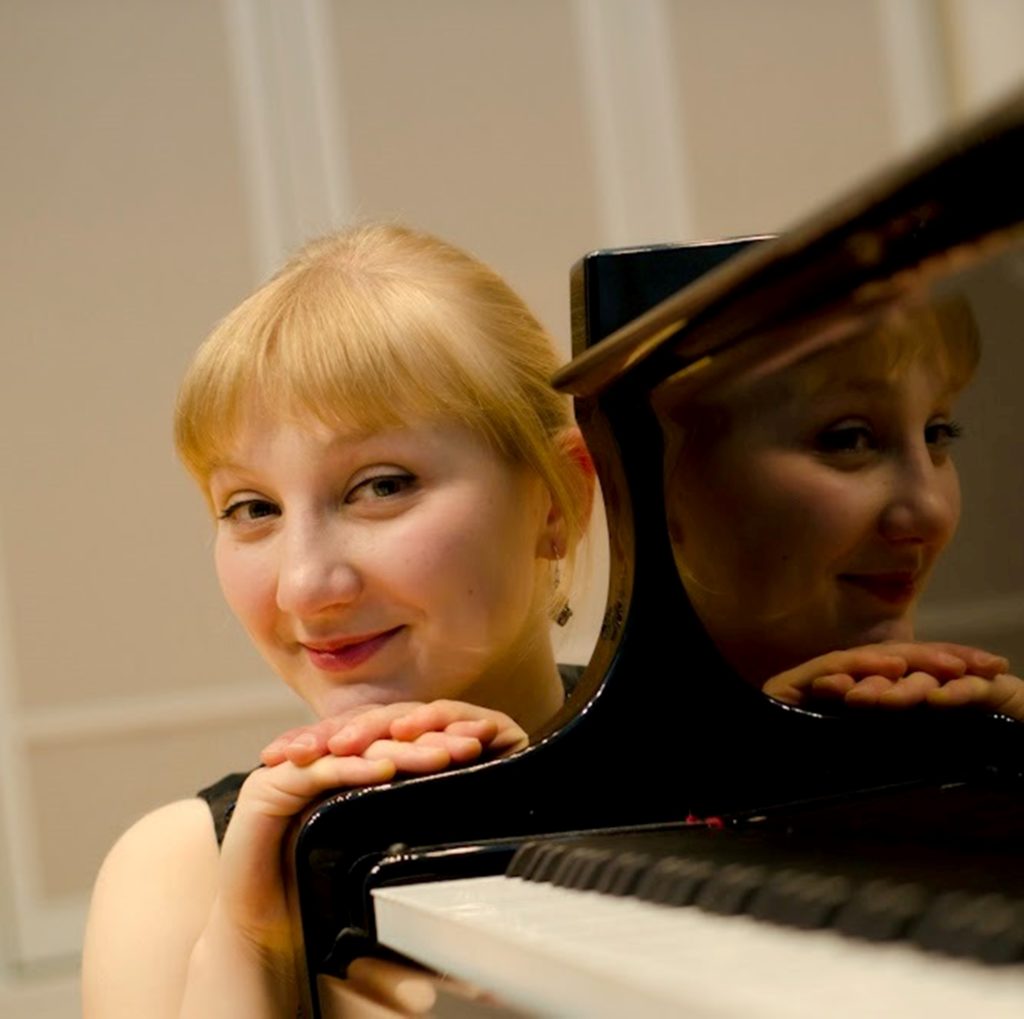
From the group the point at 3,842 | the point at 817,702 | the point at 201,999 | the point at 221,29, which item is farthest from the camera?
the point at 221,29

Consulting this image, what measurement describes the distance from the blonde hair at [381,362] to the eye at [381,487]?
0.13 ft

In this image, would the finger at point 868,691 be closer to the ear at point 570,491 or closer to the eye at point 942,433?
the eye at point 942,433

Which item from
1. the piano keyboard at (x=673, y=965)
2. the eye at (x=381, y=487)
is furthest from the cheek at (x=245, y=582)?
the piano keyboard at (x=673, y=965)

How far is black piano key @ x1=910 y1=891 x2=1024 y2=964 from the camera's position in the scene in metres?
0.48

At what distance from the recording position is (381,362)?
1.28 m

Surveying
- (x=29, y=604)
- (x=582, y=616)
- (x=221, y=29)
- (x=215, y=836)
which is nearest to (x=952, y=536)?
(x=215, y=836)

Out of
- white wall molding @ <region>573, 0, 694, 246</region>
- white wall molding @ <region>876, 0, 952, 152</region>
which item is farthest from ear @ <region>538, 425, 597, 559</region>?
white wall molding @ <region>876, 0, 952, 152</region>

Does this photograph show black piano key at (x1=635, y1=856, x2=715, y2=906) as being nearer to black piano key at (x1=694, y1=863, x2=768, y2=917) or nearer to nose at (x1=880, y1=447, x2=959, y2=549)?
black piano key at (x1=694, y1=863, x2=768, y2=917)

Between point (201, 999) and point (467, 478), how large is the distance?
427 mm

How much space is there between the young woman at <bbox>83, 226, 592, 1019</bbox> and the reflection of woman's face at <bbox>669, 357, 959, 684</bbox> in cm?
30

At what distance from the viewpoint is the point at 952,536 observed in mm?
768

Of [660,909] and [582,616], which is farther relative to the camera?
[582,616]

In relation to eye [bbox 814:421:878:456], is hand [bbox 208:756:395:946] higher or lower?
lower

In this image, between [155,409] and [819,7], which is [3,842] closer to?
[155,409]
